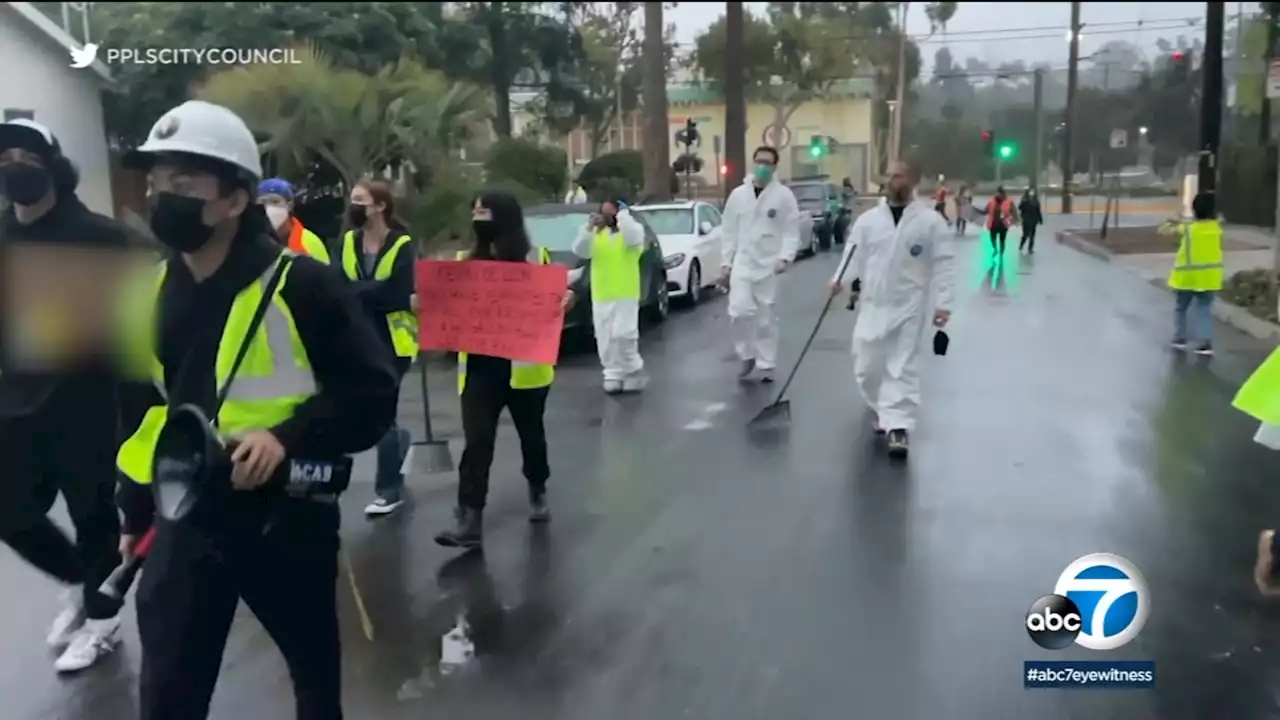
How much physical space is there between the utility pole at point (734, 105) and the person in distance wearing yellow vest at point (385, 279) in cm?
1172

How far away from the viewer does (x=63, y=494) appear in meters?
4.76

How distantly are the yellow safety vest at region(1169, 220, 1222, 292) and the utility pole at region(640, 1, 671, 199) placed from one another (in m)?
9.40

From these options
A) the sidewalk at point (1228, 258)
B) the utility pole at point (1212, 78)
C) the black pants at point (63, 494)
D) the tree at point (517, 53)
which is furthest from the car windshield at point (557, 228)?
the utility pole at point (1212, 78)

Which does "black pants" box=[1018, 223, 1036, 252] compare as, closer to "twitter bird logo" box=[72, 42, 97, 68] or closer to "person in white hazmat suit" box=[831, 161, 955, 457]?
"person in white hazmat suit" box=[831, 161, 955, 457]

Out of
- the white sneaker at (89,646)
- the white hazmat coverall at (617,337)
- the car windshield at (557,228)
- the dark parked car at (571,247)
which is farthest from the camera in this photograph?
the car windshield at (557,228)

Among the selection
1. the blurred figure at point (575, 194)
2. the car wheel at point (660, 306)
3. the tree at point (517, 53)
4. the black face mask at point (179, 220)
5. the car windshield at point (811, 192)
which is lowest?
the car wheel at point (660, 306)

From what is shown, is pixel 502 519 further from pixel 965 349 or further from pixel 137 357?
pixel 965 349

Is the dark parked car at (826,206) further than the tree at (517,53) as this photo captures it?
Yes

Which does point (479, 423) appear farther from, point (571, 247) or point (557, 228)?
point (557, 228)

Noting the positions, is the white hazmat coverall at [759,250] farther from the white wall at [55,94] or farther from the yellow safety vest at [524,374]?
the white wall at [55,94]

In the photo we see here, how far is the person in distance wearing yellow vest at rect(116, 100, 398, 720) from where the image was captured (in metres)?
2.97

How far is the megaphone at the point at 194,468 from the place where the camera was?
2.92m

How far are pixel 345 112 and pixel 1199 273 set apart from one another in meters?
8.21

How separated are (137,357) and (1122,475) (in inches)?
226
